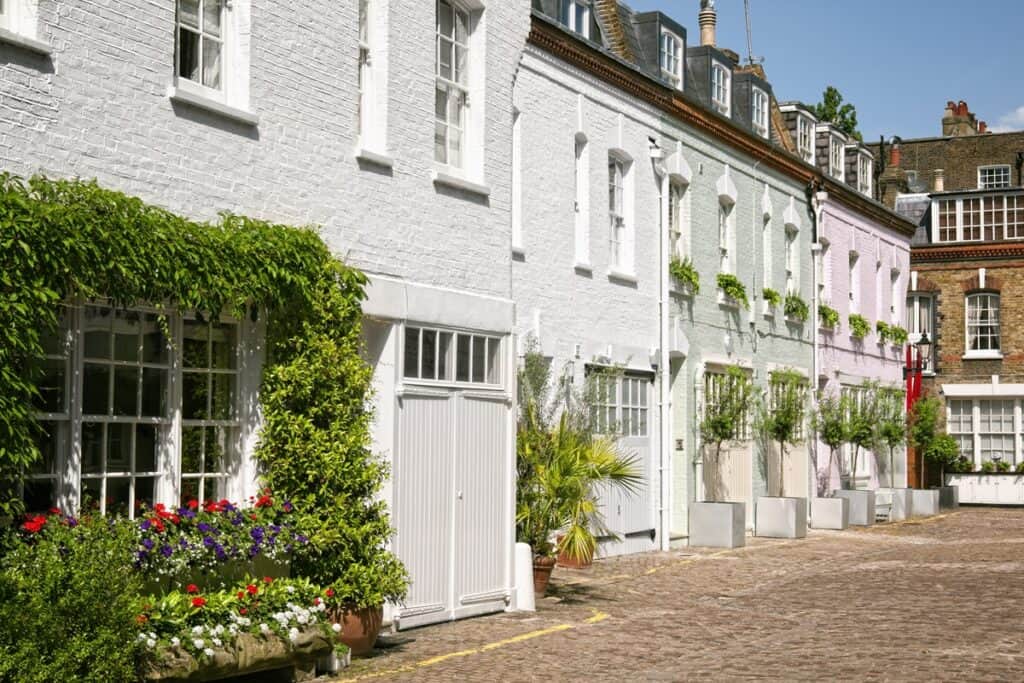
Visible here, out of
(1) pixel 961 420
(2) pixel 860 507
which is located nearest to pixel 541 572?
(2) pixel 860 507

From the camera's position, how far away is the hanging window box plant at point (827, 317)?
30.8 metres

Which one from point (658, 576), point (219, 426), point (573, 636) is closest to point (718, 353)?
point (658, 576)

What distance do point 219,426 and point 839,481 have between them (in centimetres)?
2292

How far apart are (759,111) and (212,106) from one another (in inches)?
762

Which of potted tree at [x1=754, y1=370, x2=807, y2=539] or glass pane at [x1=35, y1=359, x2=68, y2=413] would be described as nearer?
glass pane at [x1=35, y1=359, x2=68, y2=413]

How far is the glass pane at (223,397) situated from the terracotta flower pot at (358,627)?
5.89 ft

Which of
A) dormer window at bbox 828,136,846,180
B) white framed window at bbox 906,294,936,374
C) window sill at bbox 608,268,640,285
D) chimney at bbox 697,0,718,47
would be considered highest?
chimney at bbox 697,0,718,47

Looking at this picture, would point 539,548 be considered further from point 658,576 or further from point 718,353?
point 718,353

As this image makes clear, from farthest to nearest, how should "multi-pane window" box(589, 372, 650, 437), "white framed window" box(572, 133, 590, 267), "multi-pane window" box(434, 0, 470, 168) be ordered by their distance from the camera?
"white framed window" box(572, 133, 590, 267)
"multi-pane window" box(589, 372, 650, 437)
"multi-pane window" box(434, 0, 470, 168)

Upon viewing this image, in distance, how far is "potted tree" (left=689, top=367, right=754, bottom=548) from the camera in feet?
74.2

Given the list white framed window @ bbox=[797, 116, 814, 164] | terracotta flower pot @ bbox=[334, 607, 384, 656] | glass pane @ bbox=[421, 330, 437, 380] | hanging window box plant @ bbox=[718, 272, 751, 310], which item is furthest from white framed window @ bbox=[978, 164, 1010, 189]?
terracotta flower pot @ bbox=[334, 607, 384, 656]

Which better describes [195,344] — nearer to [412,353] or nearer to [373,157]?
[373,157]

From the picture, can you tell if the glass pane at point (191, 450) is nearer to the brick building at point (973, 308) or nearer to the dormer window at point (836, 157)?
the dormer window at point (836, 157)

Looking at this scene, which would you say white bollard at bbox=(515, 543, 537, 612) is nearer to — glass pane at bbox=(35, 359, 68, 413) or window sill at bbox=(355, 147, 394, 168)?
window sill at bbox=(355, 147, 394, 168)
